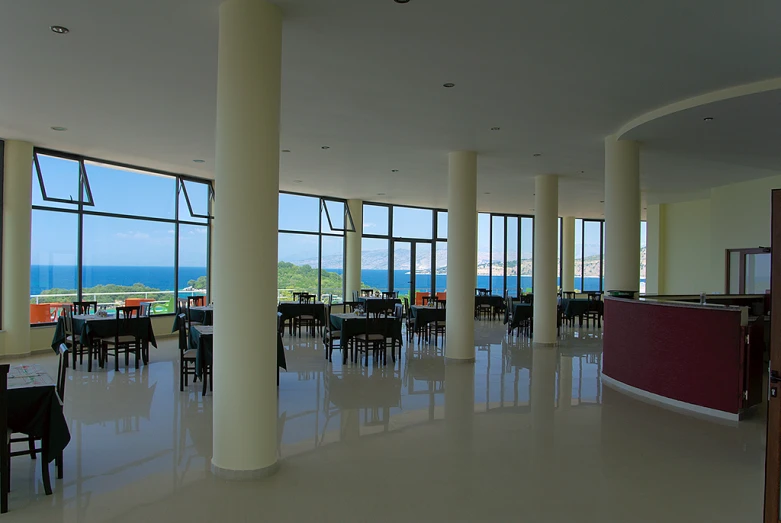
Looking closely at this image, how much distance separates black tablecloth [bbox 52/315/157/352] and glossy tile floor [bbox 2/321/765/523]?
2.64 feet

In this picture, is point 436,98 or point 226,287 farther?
point 436,98

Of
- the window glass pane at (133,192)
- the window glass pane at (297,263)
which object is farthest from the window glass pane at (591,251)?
the window glass pane at (133,192)

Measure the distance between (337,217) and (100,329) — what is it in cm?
794

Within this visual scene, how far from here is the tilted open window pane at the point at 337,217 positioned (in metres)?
14.2

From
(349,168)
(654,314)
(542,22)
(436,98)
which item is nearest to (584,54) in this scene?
(542,22)

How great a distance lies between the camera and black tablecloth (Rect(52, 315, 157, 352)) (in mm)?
7164

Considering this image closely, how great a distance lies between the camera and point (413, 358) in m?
8.38

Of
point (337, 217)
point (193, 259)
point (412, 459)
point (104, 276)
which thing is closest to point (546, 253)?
point (337, 217)

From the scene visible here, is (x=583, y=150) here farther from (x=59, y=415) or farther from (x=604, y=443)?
(x=59, y=415)

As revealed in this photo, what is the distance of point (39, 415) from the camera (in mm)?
3297

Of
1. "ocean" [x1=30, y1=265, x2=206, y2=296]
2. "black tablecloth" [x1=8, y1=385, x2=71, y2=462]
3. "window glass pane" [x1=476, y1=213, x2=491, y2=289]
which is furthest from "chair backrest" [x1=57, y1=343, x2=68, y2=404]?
"window glass pane" [x1=476, y1=213, x2=491, y2=289]

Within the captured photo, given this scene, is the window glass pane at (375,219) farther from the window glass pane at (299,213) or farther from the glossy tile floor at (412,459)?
the glossy tile floor at (412,459)

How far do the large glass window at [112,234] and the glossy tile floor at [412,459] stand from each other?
332 cm

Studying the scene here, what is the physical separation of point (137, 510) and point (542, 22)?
4390 mm
